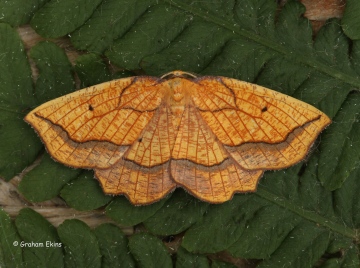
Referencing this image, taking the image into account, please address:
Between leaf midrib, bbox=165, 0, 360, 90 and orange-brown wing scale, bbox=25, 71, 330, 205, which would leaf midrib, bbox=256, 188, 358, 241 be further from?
leaf midrib, bbox=165, 0, 360, 90

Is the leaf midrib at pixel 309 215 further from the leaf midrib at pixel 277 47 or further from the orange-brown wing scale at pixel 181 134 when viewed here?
the leaf midrib at pixel 277 47

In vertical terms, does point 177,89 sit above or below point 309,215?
above

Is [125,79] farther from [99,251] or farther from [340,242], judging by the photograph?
[340,242]

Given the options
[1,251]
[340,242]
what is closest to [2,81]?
[1,251]

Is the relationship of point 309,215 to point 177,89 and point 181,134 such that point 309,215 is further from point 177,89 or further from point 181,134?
point 177,89

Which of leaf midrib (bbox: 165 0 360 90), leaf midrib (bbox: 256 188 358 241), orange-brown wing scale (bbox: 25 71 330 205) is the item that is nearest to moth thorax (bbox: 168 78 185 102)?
orange-brown wing scale (bbox: 25 71 330 205)

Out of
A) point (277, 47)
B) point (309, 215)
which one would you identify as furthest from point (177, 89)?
point (309, 215)

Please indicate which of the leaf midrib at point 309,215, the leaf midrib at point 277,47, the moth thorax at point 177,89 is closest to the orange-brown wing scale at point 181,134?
the moth thorax at point 177,89
